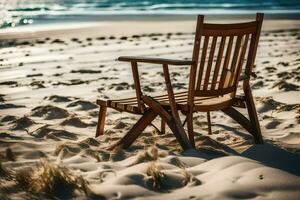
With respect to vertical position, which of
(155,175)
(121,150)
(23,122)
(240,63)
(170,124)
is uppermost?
(240,63)

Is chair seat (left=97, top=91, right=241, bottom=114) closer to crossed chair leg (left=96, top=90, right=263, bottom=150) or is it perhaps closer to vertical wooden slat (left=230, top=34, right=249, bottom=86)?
crossed chair leg (left=96, top=90, right=263, bottom=150)

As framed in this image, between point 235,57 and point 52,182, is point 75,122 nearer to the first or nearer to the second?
Result: point 235,57

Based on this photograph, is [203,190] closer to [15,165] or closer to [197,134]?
[15,165]

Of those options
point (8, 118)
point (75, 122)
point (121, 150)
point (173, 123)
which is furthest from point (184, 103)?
point (8, 118)

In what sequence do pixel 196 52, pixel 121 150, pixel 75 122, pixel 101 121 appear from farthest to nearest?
1. pixel 75 122
2. pixel 101 121
3. pixel 121 150
4. pixel 196 52

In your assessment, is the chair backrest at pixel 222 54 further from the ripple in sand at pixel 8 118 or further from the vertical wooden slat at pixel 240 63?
the ripple in sand at pixel 8 118

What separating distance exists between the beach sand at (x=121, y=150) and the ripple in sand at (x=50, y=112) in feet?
0.04

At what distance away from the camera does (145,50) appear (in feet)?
45.6

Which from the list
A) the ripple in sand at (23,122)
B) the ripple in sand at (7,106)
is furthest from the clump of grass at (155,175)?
the ripple in sand at (7,106)

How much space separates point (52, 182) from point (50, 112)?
114 inches

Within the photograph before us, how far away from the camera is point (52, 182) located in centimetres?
351

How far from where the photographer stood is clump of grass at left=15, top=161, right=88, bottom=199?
11.4ft

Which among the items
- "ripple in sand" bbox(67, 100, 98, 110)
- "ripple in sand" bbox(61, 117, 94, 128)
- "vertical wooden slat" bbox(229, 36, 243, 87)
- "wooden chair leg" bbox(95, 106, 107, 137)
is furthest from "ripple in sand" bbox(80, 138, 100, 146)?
"ripple in sand" bbox(67, 100, 98, 110)

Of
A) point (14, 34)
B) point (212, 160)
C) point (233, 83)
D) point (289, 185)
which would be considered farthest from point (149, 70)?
point (14, 34)
